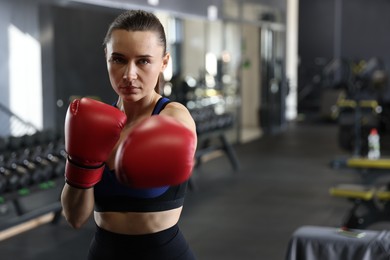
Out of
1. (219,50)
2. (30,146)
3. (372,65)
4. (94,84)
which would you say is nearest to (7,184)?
(30,146)

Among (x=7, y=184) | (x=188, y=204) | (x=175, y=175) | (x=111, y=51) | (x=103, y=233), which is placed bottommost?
(x=188, y=204)

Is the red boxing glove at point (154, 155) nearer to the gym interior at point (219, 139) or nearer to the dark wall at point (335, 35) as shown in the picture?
the gym interior at point (219, 139)

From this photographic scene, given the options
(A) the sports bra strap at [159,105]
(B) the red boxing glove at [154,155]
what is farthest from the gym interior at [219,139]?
(B) the red boxing glove at [154,155]

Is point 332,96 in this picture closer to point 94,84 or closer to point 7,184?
point 94,84

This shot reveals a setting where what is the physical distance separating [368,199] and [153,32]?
11.3 ft

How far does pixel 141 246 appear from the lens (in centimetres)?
148

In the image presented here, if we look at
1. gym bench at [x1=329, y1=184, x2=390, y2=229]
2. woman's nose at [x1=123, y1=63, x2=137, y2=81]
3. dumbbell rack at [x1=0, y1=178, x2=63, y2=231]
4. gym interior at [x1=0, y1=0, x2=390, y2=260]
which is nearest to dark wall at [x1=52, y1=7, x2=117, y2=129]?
gym interior at [x1=0, y1=0, x2=390, y2=260]

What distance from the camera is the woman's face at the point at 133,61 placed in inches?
55.0

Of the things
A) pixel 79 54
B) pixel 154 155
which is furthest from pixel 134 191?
pixel 79 54

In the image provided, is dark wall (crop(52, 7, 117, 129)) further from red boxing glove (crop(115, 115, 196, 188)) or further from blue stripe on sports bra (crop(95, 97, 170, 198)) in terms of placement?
red boxing glove (crop(115, 115, 196, 188))

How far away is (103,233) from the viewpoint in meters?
1.53

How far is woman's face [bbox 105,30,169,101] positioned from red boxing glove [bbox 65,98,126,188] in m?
0.07

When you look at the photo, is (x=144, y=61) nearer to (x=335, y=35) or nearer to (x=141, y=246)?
(x=141, y=246)

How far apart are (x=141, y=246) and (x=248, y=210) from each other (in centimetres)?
411
